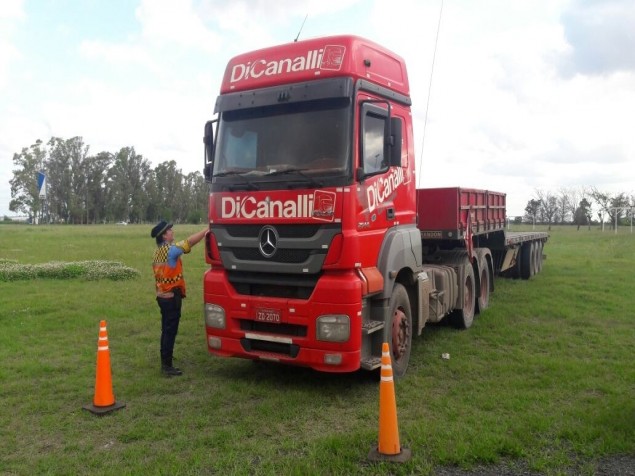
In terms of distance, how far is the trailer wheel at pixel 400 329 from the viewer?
20.6 feet

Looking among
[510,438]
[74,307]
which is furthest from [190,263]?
[510,438]

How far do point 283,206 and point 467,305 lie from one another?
16.3ft

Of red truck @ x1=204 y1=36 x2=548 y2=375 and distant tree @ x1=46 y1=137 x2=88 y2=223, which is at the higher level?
distant tree @ x1=46 y1=137 x2=88 y2=223

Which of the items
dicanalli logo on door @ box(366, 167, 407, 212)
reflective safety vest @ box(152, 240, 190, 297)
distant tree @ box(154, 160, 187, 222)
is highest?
distant tree @ box(154, 160, 187, 222)

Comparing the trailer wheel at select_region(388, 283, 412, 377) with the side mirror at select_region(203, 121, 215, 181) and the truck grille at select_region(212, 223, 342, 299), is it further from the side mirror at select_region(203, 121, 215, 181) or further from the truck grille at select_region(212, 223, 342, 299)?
the side mirror at select_region(203, 121, 215, 181)

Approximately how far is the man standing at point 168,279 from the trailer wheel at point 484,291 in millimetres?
5835

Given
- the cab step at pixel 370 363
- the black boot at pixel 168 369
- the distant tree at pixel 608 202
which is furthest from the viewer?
the distant tree at pixel 608 202

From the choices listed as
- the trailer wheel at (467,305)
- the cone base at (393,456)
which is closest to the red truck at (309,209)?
the cone base at (393,456)

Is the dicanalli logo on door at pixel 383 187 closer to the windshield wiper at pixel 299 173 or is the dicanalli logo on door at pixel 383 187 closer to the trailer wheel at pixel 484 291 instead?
the windshield wiper at pixel 299 173

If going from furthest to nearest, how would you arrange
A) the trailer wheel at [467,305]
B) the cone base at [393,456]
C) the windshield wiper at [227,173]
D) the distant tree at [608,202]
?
the distant tree at [608,202], the trailer wheel at [467,305], the windshield wiper at [227,173], the cone base at [393,456]

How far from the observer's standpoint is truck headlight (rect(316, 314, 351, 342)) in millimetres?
5441

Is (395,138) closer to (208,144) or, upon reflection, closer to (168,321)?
(208,144)

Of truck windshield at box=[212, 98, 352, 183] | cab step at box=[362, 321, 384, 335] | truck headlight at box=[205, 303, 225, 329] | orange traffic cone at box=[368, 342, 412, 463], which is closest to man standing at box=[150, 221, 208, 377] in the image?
truck headlight at box=[205, 303, 225, 329]

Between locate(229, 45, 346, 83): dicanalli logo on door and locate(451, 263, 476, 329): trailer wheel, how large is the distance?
15.4ft
